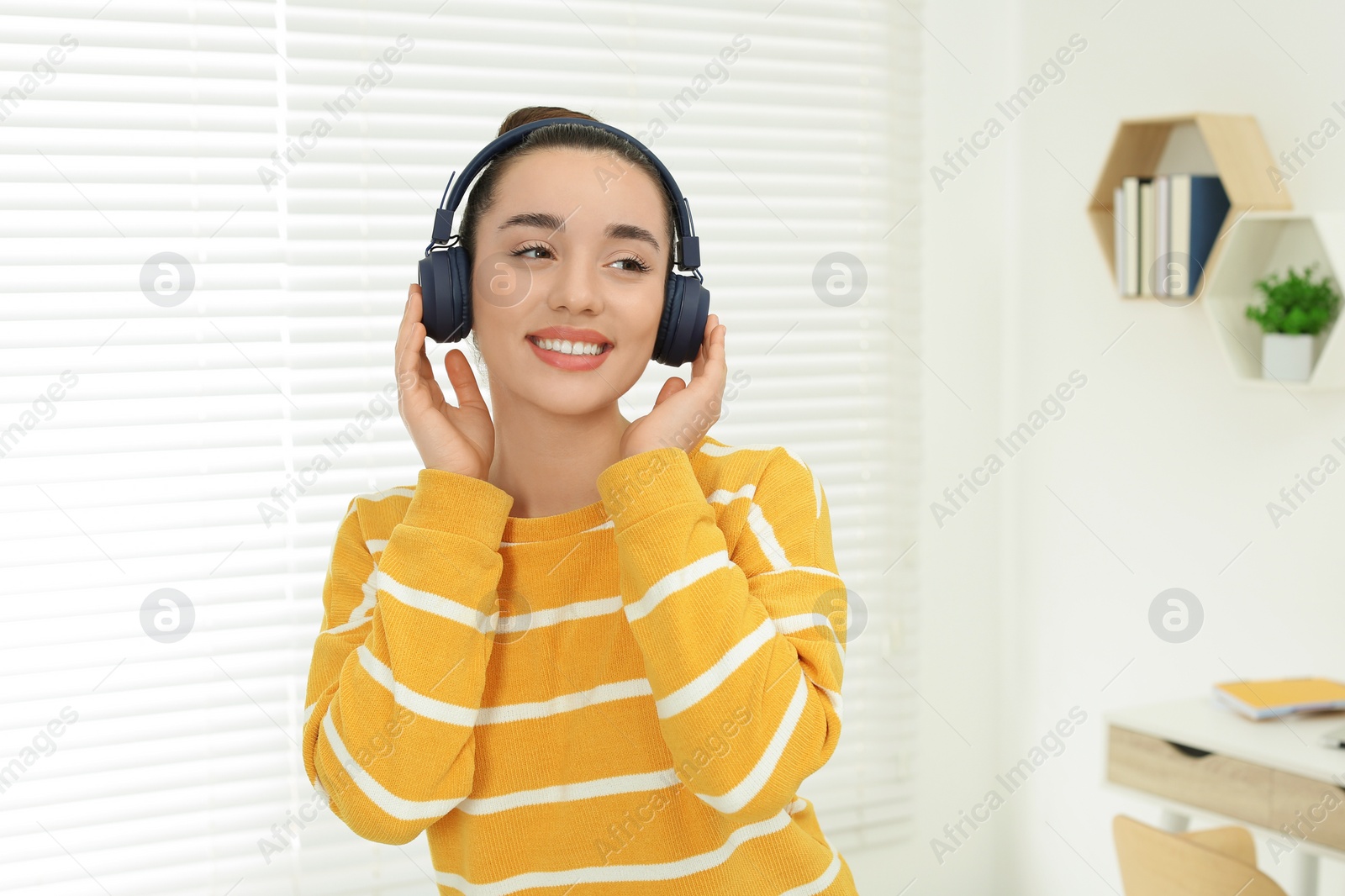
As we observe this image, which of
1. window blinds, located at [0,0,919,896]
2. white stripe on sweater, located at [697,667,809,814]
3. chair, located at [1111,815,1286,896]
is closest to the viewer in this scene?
white stripe on sweater, located at [697,667,809,814]

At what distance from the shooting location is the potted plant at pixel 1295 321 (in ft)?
6.90

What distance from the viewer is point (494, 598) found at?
1103 millimetres

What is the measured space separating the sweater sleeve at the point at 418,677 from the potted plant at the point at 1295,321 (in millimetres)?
1741

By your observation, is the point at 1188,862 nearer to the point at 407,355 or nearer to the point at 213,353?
the point at 407,355

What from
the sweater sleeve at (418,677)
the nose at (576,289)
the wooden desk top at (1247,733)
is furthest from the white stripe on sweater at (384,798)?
the wooden desk top at (1247,733)

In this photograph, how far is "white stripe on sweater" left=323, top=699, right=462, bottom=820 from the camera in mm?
1011

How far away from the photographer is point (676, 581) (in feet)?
3.28

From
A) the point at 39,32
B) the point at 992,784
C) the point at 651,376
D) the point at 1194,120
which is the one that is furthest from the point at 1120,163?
the point at 39,32

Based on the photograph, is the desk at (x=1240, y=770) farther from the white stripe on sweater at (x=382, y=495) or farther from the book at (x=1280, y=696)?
the white stripe on sweater at (x=382, y=495)

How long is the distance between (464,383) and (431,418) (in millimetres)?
109

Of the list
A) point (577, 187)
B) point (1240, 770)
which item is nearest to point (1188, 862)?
point (1240, 770)

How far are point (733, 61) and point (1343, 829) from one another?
6.59ft

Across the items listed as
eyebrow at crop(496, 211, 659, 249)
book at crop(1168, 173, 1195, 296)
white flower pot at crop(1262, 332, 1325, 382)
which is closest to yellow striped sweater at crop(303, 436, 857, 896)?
eyebrow at crop(496, 211, 659, 249)

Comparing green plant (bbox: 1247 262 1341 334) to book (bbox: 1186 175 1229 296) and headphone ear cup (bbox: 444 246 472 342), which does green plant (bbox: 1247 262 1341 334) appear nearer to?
book (bbox: 1186 175 1229 296)
